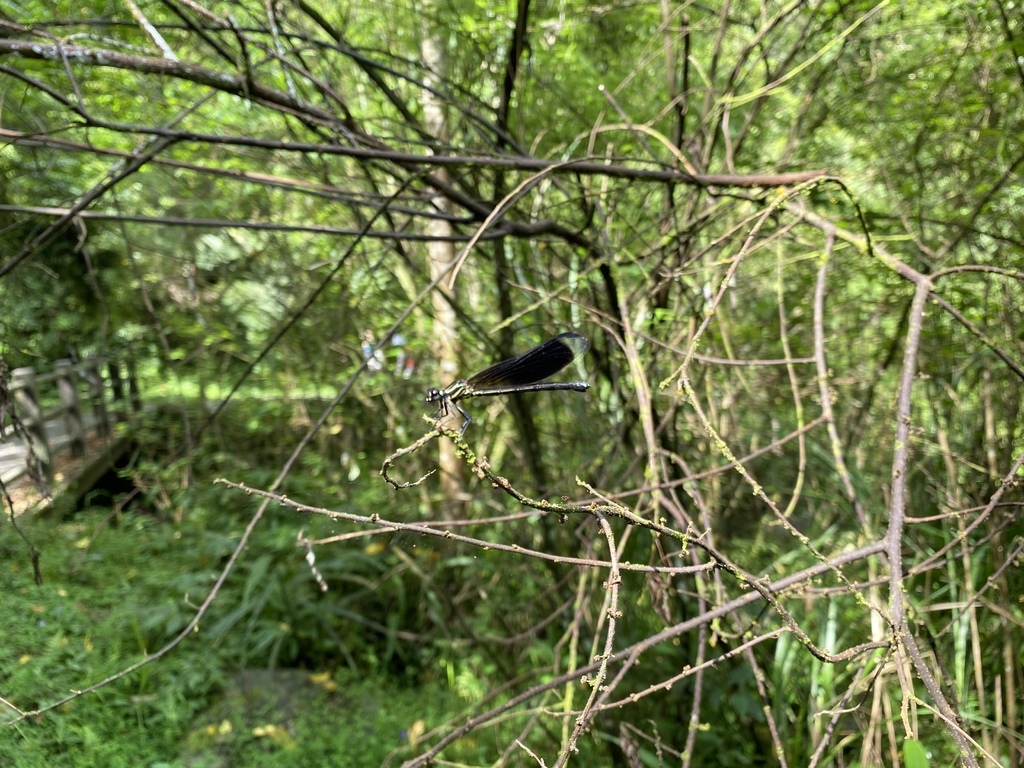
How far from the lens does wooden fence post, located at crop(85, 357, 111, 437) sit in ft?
16.0

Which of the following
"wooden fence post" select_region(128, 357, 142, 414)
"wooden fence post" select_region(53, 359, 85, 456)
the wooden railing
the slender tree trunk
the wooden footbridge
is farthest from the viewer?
"wooden fence post" select_region(128, 357, 142, 414)

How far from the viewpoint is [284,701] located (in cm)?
344

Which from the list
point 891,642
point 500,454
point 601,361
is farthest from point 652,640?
point 500,454

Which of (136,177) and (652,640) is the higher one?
(136,177)

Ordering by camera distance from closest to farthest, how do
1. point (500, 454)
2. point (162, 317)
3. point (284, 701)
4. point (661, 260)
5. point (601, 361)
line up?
point (661, 260)
point (601, 361)
point (284, 701)
point (500, 454)
point (162, 317)

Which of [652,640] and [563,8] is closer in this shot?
[652,640]

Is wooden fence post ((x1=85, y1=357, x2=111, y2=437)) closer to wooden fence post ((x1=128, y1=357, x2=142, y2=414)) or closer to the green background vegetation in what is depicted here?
wooden fence post ((x1=128, y1=357, x2=142, y2=414))

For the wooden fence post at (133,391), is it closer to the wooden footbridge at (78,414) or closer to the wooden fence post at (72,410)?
the wooden footbridge at (78,414)

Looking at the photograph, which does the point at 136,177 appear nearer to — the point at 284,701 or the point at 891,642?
the point at 284,701

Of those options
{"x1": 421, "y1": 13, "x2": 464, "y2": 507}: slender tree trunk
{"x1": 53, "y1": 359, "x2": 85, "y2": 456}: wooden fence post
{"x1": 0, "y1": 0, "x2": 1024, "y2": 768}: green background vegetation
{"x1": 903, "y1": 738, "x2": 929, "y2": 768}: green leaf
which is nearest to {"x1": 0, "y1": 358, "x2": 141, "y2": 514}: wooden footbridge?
{"x1": 53, "y1": 359, "x2": 85, "y2": 456}: wooden fence post

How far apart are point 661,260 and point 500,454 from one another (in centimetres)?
207

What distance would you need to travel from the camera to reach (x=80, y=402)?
17.7 ft

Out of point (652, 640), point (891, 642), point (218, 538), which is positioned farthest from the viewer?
point (218, 538)

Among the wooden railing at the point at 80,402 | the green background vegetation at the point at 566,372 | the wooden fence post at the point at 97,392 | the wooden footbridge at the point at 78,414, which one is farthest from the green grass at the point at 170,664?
the wooden fence post at the point at 97,392
